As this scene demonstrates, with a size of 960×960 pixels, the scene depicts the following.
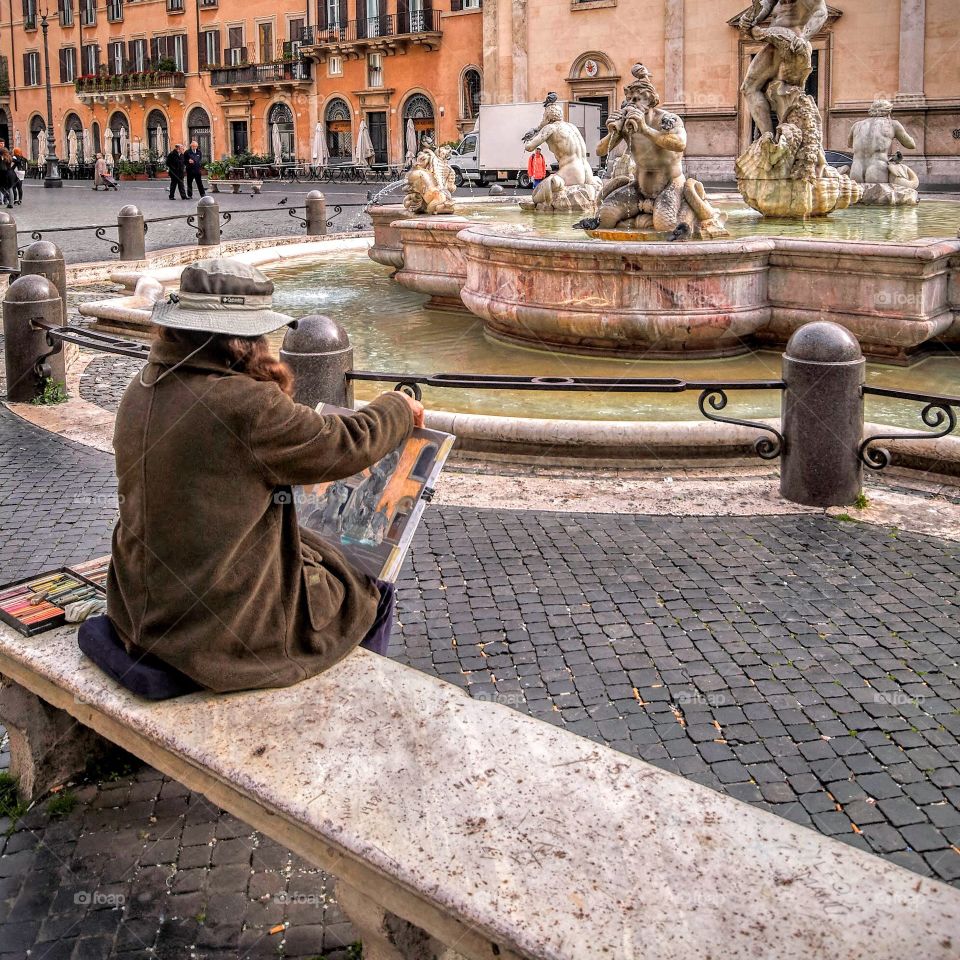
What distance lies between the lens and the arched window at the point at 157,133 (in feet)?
178

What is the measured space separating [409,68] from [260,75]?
814cm

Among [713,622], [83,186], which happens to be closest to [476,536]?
[713,622]

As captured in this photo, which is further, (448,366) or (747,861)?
(448,366)

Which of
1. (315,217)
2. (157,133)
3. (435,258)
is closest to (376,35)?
(157,133)

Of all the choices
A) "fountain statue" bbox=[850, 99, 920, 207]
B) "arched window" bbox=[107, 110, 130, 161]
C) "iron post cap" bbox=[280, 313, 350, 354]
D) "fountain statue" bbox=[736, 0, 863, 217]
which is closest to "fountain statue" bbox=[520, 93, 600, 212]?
"fountain statue" bbox=[736, 0, 863, 217]

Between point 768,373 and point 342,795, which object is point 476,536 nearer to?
point 342,795

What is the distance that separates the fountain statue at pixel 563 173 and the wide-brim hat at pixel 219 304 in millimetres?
11908

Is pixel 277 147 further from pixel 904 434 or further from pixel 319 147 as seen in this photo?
pixel 904 434

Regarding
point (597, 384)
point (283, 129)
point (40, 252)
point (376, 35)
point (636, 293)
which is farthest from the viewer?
point (283, 129)

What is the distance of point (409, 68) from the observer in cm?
4431

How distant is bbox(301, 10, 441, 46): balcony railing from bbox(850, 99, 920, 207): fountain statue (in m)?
29.8

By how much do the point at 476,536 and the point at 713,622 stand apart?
1377 millimetres

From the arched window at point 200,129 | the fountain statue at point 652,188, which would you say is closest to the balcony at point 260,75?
the arched window at point 200,129

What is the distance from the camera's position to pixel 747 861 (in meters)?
2.21
